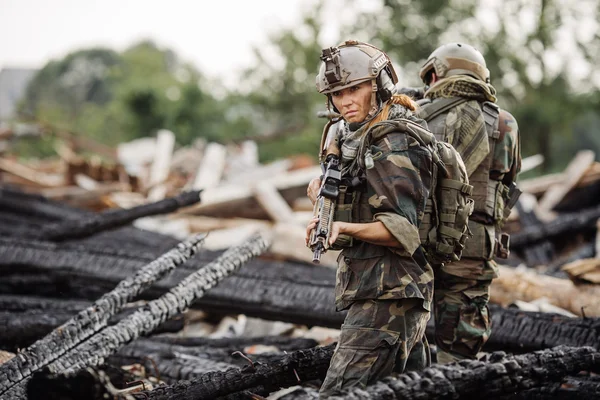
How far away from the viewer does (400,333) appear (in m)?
3.27

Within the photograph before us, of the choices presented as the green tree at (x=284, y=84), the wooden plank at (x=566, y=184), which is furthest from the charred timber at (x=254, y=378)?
the green tree at (x=284, y=84)

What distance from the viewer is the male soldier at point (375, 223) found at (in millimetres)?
3174

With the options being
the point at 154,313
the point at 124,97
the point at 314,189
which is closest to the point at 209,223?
the point at 154,313

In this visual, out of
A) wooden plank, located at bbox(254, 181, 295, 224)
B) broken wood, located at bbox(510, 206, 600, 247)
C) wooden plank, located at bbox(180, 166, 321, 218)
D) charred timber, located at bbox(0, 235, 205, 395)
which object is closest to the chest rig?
charred timber, located at bbox(0, 235, 205, 395)

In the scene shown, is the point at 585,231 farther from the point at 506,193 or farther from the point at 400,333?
the point at 400,333

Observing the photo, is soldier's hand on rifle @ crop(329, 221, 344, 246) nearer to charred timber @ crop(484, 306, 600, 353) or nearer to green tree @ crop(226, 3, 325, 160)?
charred timber @ crop(484, 306, 600, 353)

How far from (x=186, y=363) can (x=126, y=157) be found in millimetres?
12450

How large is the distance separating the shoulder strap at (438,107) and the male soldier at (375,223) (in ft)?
3.30

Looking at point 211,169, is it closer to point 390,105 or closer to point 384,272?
point 390,105

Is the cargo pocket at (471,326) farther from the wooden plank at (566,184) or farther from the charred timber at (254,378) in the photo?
the wooden plank at (566,184)

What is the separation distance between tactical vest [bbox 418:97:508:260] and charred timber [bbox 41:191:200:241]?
3260 mm

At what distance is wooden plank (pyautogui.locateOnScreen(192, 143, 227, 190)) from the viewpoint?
1340 cm

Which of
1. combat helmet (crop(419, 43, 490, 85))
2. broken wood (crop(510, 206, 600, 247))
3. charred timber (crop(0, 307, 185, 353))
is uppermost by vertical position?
combat helmet (crop(419, 43, 490, 85))

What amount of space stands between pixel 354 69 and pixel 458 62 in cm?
142
